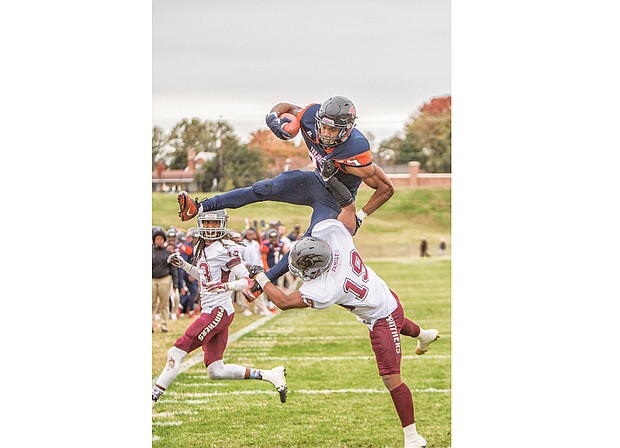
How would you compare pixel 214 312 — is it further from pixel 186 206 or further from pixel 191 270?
pixel 186 206

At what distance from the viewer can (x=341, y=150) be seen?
501cm

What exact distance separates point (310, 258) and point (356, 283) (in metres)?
0.34

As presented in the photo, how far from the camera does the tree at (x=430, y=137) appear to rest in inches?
489

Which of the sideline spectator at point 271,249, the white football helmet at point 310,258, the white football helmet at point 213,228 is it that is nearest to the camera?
the white football helmet at point 310,258

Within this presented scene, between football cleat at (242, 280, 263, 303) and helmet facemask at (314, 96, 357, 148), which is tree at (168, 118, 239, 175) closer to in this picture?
football cleat at (242, 280, 263, 303)

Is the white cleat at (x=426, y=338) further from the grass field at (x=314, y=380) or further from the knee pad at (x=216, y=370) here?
the knee pad at (x=216, y=370)

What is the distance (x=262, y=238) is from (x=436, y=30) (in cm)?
338

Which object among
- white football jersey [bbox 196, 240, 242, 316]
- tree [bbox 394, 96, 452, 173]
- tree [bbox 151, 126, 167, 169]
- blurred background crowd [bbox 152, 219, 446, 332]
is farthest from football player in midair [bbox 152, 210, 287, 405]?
tree [bbox 394, 96, 452, 173]

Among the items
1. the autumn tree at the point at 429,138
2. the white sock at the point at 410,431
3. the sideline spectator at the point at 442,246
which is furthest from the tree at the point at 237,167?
the sideline spectator at the point at 442,246

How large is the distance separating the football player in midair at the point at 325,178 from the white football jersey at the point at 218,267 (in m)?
0.50

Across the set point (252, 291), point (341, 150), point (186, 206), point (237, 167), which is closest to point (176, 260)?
point (186, 206)

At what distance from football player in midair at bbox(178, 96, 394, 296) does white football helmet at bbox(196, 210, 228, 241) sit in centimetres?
25

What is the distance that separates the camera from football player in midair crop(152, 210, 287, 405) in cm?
573

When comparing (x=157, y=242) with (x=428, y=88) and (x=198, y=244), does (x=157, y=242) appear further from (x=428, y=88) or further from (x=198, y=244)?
(x=428, y=88)
